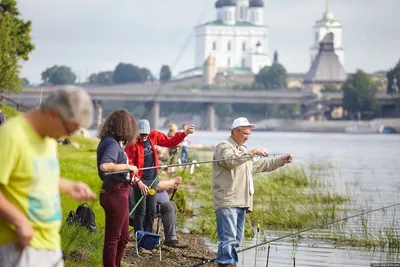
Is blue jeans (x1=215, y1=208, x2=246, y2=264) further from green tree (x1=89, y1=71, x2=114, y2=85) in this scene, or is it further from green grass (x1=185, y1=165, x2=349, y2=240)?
green tree (x1=89, y1=71, x2=114, y2=85)

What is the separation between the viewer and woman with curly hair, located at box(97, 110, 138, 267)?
24.6 ft

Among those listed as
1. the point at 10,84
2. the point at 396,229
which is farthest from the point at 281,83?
the point at 396,229

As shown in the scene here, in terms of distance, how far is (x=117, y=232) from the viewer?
7781 mm

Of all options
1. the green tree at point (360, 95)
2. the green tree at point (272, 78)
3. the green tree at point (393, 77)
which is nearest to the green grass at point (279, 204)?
the green tree at point (360, 95)

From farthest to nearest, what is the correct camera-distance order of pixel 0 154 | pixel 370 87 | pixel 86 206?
pixel 370 87, pixel 86 206, pixel 0 154

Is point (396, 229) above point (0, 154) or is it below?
below

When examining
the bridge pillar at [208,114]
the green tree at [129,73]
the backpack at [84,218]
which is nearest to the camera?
the backpack at [84,218]

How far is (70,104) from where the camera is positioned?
4.75m

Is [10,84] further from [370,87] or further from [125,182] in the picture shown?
[370,87]

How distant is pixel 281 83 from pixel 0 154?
631 ft

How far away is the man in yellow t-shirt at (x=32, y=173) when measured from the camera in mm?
4648

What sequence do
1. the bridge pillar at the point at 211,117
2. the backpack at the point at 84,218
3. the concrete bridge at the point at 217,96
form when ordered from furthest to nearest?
the bridge pillar at the point at 211,117, the concrete bridge at the point at 217,96, the backpack at the point at 84,218

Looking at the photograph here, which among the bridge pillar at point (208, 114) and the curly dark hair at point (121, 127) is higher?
the curly dark hair at point (121, 127)

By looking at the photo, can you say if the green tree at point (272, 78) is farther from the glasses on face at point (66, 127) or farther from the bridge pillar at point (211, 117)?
the glasses on face at point (66, 127)
